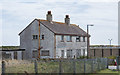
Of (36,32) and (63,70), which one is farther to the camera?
(36,32)

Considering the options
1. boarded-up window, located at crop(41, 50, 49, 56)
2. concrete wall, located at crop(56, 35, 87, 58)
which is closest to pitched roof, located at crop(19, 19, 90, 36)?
concrete wall, located at crop(56, 35, 87, 58)

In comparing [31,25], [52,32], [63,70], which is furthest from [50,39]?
[63,70]

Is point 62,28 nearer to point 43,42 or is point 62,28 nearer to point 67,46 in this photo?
point 67,46

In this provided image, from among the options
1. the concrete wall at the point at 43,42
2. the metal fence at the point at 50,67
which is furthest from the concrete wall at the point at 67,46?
the metal fence at the point at 50,67

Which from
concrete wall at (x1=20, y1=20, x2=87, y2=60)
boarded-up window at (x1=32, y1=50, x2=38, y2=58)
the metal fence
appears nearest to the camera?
the metal fence

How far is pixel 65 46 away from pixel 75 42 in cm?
369

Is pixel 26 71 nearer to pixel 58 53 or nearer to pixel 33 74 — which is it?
pixel 33 74

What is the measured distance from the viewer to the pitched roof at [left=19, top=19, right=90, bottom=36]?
45.4 m

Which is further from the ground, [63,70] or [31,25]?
[31,25]

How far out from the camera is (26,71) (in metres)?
17.2

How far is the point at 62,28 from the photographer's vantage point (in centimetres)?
4894

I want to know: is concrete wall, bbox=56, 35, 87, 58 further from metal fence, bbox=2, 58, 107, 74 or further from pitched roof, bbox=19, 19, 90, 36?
metal fence, bbox=2, 58, 107, 74

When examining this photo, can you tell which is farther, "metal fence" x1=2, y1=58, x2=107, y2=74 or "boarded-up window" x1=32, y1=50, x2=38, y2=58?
"boarded-up window" x1=32, y1=50, x2=38, y2=58

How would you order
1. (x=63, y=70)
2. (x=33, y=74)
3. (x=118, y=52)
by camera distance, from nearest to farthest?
(x=33, y=74) < (x=63, y=70) < (x=118, y=52)
